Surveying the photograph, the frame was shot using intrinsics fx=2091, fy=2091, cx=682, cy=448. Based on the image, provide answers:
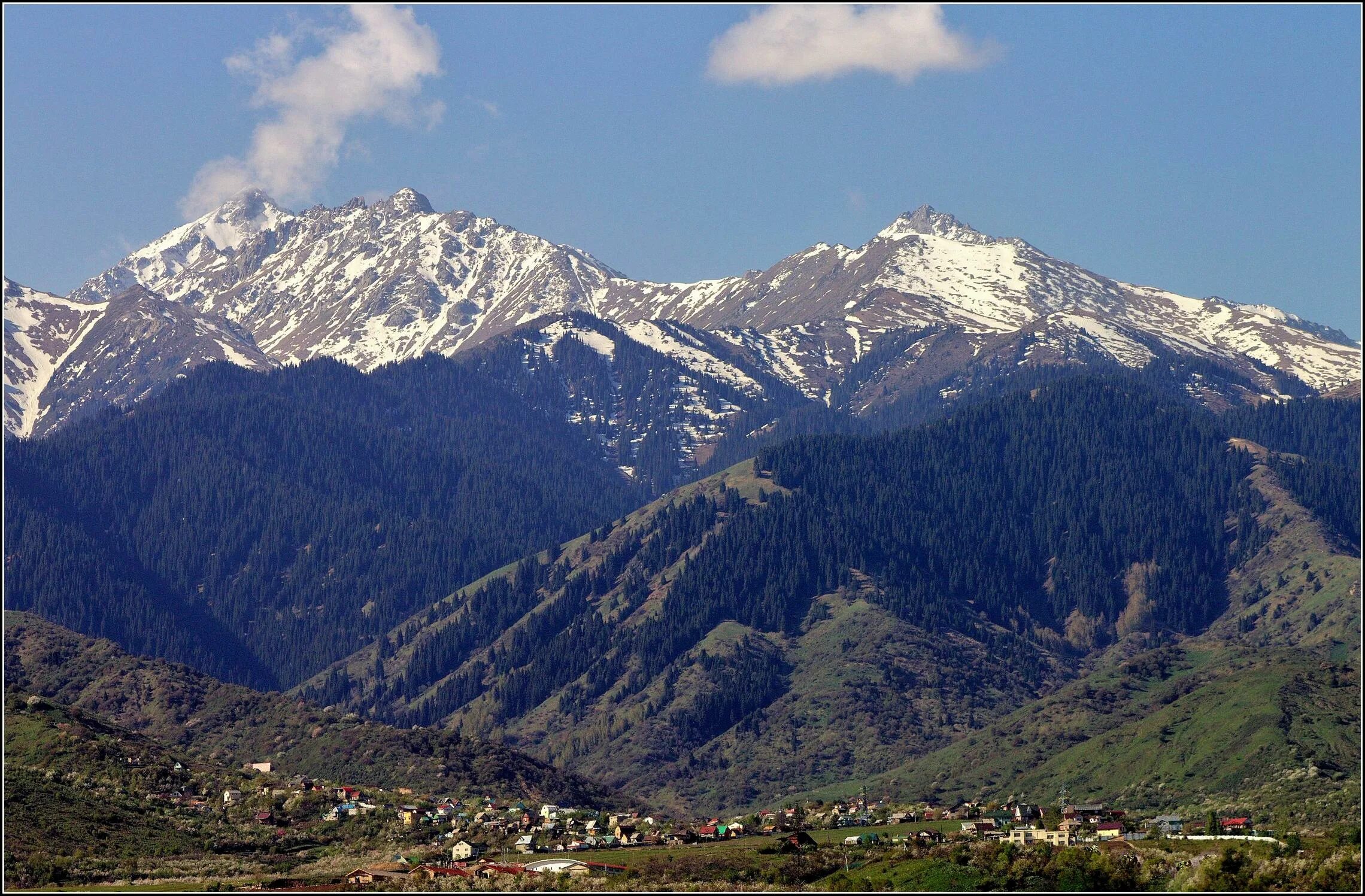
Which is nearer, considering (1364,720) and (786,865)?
(1364,720)

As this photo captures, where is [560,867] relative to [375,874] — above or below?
below

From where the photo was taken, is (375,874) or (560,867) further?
(560,867)

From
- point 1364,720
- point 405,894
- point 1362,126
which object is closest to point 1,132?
point 405,894

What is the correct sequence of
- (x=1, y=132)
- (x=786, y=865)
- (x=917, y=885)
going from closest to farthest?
(x=1, y=132) < (x=917, y=885) < (x=786, y=865)

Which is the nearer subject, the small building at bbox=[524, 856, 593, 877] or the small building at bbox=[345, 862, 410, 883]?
the small building at bbox=[345, 862, 410, 883]

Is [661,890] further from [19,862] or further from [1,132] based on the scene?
[1,132]

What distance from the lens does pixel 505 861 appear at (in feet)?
627

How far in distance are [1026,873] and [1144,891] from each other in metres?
10.6

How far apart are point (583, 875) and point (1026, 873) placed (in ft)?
121

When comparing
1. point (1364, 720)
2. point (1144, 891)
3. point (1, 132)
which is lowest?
point (1144, 891)

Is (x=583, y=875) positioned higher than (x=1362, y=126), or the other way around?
(x=1362, y=126)

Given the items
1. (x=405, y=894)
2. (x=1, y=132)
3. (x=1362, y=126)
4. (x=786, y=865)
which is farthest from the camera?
(x=786, y=865)

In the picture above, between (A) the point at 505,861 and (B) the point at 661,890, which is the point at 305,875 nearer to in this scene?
(A) the point at 505,861

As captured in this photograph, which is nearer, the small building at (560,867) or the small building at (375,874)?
the small building at (375,874)
